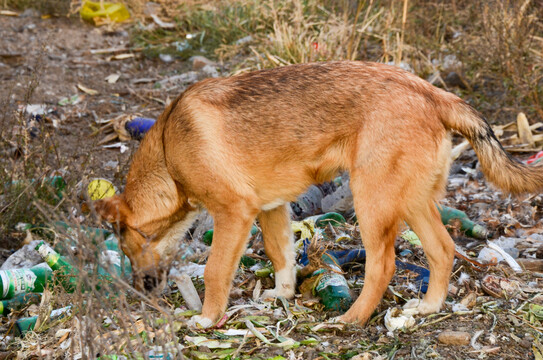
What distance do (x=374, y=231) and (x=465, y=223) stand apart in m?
1.87

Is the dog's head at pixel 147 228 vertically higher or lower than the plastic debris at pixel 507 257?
higher

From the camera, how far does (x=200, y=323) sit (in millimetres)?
4035

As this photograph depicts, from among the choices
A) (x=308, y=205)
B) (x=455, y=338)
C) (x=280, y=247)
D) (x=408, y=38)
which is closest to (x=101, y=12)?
(x=408, y=38)

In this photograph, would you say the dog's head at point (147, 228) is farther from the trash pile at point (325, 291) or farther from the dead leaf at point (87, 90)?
the dead leaf at point (87, 90)

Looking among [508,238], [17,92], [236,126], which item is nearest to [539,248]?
[508,238]

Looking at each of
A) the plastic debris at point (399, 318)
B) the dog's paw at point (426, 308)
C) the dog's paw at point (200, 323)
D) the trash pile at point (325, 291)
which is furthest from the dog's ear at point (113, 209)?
the dog's paw at point (426, 308)

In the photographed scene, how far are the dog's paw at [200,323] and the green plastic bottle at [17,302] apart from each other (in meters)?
1.28

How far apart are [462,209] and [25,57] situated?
7740 mm

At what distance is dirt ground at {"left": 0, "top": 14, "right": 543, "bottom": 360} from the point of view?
368 cm

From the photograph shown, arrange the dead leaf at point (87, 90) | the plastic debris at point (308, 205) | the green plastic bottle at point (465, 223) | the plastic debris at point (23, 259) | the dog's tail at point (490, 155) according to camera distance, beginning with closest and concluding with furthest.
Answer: the dog's tail at point (490, 155), the plastic debris at point (23, 259), the green plastic bottle at point (465, 223), the plastic debris at point (308, 205), the dead leaf at point (87, 90)

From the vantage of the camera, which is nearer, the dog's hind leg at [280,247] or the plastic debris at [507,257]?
the dog's hind leg at [280,247]

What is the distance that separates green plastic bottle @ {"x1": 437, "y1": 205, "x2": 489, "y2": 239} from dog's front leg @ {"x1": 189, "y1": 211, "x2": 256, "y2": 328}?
2.07 meters

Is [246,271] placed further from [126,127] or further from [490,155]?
[126,127]

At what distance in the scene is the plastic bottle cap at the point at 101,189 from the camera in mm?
A: 5676
